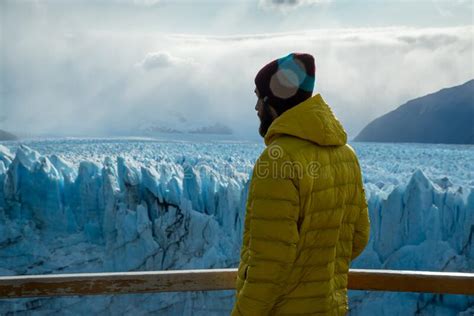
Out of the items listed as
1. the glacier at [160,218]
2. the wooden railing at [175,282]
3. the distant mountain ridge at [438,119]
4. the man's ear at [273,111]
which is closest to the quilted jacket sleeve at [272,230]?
the man's ear at [273,111]

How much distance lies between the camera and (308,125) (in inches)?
36.3

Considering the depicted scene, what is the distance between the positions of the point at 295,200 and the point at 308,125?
144 millimetres

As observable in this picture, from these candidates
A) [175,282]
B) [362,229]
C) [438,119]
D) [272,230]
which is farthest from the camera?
[438,119]

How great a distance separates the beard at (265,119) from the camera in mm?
999

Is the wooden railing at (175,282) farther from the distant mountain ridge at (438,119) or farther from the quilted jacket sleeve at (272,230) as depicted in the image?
the distant mountain ridge at (438,119)

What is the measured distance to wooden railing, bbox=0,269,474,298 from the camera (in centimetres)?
139

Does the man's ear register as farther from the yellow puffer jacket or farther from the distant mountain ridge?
the distant mountain ridge

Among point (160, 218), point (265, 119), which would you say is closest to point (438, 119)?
point (160, 218)

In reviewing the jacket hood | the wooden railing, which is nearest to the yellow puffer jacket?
the jacket hood

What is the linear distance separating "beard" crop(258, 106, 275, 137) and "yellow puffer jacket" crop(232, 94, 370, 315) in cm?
6

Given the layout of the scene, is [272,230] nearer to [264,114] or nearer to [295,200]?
[295,200]

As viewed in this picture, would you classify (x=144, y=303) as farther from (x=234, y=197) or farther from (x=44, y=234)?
(x=44, y=234)

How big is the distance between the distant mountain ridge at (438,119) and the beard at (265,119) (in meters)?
8.83

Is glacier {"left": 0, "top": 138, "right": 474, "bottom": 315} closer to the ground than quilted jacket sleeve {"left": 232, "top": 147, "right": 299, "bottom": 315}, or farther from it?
closer to the ground
